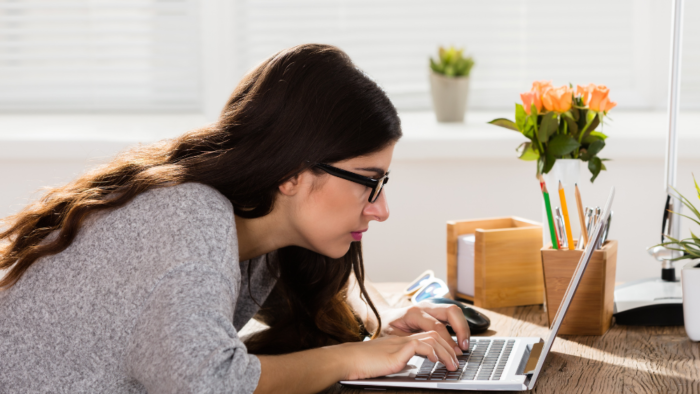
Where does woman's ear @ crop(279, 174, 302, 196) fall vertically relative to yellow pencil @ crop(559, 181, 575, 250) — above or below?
above

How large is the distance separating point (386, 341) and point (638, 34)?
1.69m

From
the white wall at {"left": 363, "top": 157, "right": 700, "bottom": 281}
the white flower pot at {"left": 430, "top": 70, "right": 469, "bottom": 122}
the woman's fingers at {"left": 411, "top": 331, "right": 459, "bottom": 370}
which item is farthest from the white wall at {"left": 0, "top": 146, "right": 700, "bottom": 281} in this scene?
the woman's fingers at {"left": 411, "top": 331, "right": 459, "bottom": 370}

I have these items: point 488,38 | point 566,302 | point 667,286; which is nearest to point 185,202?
point 566,302

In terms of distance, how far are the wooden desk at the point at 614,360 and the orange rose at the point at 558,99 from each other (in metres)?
0.38

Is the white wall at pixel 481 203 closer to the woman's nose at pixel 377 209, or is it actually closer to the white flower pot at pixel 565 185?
the white flower pot at pixel 565 185

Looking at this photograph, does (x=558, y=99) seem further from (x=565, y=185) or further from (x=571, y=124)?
(x=565, y=185)

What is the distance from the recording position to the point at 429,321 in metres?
1.14

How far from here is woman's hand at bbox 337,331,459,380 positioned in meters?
0.94

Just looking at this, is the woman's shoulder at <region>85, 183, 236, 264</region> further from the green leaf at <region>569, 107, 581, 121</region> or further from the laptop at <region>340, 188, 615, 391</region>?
the green leaf at <region>569, 107, 581, 121</region>

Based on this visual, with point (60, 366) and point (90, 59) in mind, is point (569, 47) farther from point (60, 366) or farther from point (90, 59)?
point (60, 366)

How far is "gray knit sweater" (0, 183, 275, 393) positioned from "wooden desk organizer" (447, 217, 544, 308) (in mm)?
587

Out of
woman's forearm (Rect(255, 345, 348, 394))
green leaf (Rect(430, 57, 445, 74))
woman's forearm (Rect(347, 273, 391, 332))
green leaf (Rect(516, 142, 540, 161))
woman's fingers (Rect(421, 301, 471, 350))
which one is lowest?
woman's forearm (Rect(347, 273, 391, 332))

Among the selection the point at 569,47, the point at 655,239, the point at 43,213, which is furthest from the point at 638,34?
the point at 43,213

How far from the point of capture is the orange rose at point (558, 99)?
1.24 metres
